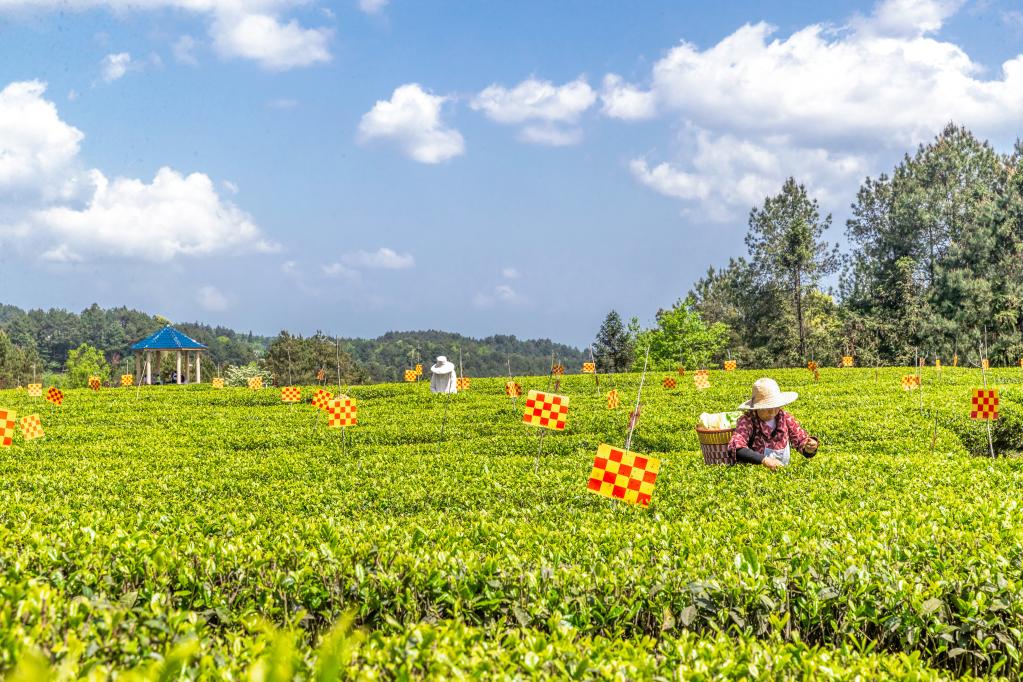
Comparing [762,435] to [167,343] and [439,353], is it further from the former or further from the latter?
[439,353]

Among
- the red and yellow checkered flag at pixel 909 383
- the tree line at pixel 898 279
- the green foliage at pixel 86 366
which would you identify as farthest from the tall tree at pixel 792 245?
the green foliage at pixel 86 366

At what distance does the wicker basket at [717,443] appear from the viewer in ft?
33.4

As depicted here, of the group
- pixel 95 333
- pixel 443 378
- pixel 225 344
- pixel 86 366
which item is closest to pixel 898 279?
pixel 443 378

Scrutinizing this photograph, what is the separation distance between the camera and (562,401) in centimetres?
1129

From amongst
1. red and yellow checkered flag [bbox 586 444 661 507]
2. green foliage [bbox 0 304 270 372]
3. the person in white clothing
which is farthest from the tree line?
green foliage [bbox 0 304 270 372]

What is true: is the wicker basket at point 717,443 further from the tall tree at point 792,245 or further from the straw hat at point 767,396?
the tall tree at point 792,245

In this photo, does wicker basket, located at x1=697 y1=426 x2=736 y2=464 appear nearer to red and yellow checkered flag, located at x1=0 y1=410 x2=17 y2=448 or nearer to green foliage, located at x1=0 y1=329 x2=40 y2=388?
red and yellow checkered flag, located at x1=0 y1=410 x2=17 y2=448

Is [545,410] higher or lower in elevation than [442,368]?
lower

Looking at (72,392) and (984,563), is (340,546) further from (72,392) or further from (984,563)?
(72,392)

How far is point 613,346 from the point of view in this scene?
68562 millimetres

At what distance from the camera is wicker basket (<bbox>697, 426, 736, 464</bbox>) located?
33.4 ft

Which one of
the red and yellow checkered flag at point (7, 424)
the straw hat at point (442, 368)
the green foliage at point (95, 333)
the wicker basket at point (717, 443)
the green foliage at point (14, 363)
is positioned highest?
the green foliage at point (95, 333)

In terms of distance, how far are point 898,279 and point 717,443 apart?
144 ft

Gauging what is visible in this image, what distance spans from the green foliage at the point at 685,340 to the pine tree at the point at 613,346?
525cm
